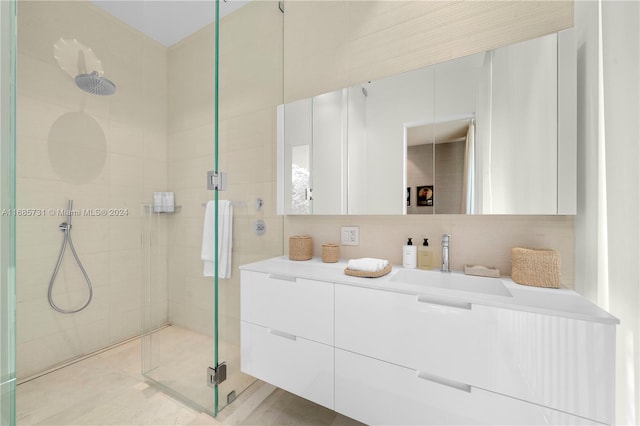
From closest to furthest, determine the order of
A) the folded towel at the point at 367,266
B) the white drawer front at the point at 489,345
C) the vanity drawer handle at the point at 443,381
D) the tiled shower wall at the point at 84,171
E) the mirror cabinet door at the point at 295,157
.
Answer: the white drawer front at the point at 489,345 < the vanity drawer handle at the point at 443,381 < the folded towel at the point at 367,266 < the tiled shower wall at the point at 84,171 < the mirror cabinet door at the point at 295,157

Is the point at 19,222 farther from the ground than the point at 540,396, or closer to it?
farther from the ground

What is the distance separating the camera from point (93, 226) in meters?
1.59

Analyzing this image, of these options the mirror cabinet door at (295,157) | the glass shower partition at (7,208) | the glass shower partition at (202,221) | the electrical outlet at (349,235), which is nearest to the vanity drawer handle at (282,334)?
the glass shower partition at (202,221)

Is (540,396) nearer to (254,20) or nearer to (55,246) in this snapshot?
(254,20)

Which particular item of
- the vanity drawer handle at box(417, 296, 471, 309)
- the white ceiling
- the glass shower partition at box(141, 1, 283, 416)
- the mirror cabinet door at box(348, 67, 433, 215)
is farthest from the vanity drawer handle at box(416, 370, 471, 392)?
the white ceiling

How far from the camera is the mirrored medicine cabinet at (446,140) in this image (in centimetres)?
104

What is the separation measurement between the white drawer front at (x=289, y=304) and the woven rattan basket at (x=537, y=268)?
2.54 ft

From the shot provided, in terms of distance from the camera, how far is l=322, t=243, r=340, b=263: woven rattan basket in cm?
147

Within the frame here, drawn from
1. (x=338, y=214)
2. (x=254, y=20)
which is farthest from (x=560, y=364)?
(x=254, y=20)

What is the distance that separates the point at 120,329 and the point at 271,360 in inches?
44.8

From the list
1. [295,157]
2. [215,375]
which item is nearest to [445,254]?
[295,157]

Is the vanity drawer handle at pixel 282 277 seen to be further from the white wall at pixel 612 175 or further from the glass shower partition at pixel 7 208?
the white wall at pixel 612 175

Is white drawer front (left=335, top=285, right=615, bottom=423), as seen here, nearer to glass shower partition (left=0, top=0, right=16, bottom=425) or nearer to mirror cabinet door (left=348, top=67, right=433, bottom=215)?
mirror cabinet door (left=348, top=67, right=433, bottom=215)

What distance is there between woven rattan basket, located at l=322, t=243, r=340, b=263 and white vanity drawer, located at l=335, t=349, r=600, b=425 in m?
0.50
